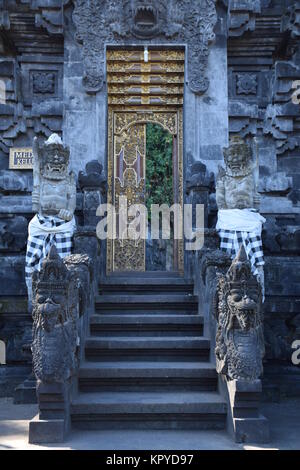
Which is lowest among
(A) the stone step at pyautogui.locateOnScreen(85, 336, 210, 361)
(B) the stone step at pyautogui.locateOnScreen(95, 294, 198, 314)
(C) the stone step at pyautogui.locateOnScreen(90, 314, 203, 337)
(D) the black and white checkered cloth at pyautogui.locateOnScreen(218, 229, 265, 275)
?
(A) the stone step at pyautogui.locateOnScreen(85, 336, 210, 361)

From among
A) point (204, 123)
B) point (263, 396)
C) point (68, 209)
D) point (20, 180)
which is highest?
point (204, 123)

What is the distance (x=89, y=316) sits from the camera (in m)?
7.89

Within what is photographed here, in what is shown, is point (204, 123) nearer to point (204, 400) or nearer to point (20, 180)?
point (20, 180)

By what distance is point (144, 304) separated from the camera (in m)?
8.39

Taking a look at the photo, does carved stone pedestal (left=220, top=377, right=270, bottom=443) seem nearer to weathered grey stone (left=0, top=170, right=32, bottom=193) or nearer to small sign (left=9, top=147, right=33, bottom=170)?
weathered grey stone (left=0, top=170, right=32, bottom=193)

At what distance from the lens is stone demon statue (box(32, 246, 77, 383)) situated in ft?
19.9

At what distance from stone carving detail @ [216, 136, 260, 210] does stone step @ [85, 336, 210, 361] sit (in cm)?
223

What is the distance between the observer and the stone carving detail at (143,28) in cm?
1059

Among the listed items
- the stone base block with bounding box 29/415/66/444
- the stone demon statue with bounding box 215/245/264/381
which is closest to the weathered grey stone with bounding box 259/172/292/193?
the stone demon statue with bounding box 215/245/264/381

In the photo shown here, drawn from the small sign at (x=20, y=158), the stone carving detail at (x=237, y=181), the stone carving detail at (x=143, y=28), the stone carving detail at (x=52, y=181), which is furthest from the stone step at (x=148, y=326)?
the stone carving detail at (x=143, y=28)

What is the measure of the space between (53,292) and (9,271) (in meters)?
3.56
